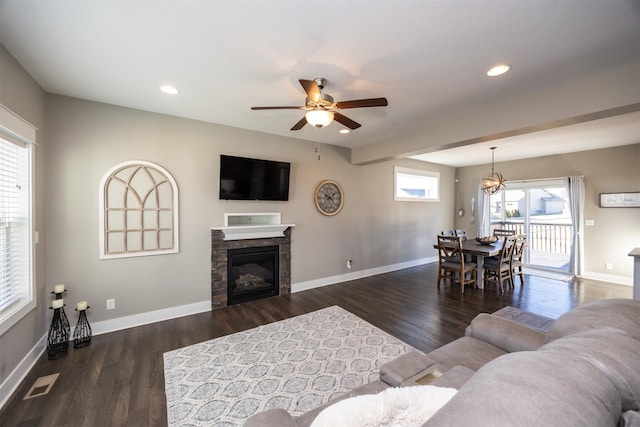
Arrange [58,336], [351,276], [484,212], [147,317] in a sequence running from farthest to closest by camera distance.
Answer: [484,212], [351,276], [147,317], [58,336]

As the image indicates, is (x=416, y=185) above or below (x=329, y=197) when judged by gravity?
above

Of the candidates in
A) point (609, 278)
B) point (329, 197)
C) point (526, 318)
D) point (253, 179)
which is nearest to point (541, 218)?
point (609, 278)

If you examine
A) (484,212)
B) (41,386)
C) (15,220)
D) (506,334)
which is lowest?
(41,386)

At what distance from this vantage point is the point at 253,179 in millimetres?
3822

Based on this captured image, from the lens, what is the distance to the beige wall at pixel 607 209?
15.4ft

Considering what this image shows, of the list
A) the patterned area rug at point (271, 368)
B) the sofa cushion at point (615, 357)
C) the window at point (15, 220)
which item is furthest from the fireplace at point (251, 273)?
the sofa cushion at point (615, 357)

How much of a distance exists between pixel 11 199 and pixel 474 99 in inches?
178

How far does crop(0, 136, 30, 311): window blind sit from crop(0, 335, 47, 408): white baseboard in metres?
0.54

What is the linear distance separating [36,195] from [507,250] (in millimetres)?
6496

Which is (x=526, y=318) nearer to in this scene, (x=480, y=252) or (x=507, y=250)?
(x=480, y=252)

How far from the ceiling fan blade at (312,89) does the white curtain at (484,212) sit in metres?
6.31

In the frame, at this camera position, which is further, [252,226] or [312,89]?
[252,226]

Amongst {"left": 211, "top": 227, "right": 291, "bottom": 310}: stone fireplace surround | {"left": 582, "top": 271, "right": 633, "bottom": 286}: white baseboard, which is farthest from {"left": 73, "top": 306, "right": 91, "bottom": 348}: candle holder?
{"left": 582, "top": 271, "right": 633, "bottom": 286}: white baseboard

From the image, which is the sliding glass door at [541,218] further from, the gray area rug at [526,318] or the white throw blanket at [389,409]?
the white throw blanket at [389,409]
